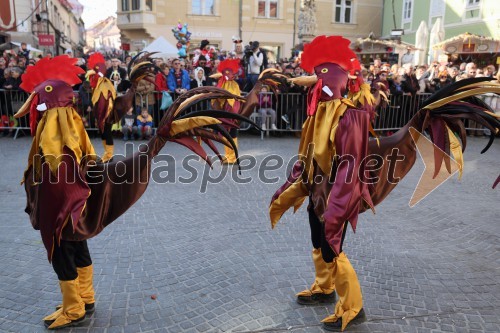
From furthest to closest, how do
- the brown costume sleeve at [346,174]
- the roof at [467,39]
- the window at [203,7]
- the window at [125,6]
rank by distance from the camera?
the window at [125,6], the window at [203,7], the roof at [467,39], the brown costume sleeve at [346,174]

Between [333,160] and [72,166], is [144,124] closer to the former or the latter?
[72,166]

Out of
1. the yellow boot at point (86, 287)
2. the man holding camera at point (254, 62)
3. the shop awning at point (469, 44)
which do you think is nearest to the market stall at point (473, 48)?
the shop awning at point (469, 44)

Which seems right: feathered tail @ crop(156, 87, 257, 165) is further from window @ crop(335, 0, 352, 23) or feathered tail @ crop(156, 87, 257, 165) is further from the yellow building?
window @ crop(335, 0, 352, 23)

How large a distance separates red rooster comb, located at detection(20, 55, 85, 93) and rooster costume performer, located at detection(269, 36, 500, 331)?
5.47ft

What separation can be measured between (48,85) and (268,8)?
97.4ft

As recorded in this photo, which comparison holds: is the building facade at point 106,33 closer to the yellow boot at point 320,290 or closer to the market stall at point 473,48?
the market stall at point 473,48

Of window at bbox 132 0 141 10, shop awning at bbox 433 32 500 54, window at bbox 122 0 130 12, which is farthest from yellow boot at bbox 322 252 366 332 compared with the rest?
window at bbox 122 0 130 12

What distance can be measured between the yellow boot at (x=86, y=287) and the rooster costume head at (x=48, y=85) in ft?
3.67

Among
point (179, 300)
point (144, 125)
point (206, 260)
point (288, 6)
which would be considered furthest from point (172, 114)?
point (288, 6)

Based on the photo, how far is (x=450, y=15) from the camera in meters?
23.6

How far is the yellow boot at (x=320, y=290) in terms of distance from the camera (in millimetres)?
3594

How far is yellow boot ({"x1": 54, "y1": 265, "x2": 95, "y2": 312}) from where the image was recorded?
340 cm

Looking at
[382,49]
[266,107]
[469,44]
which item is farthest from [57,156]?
[382,49]

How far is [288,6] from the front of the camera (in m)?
30.8
